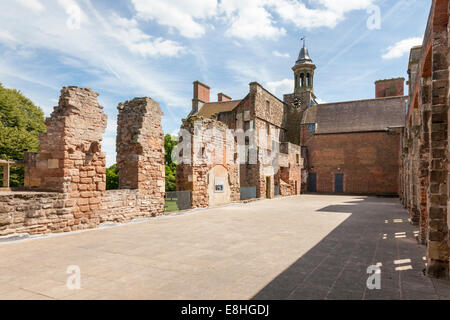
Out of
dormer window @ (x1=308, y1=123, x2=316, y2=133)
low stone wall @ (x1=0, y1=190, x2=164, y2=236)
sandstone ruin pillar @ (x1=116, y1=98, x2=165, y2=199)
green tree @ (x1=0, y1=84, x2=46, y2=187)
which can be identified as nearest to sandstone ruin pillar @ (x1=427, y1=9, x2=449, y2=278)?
low stone wall @ (x1=0, y1=190, x2=164, y2=236)

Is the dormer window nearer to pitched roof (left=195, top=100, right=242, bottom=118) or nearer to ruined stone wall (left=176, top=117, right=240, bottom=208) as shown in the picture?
pitched roof (left=195, top=100, right=242, bottom=118)

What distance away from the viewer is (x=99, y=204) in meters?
8.57

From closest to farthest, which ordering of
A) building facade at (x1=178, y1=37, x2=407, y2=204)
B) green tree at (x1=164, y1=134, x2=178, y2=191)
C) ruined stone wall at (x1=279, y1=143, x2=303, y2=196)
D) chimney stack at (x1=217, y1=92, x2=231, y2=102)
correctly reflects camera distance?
building facade at (x1=178, y1=37, x2=407, y2=204) → ruined stone wall at (x1=279, y1=143, x2=303, y2=196) → green tree at (x1=164, y1=134, x2=178, y2=191) → chimney stack at (x1=217, y1=92, x2=231, y2=102)

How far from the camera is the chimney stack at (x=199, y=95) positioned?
124 ft

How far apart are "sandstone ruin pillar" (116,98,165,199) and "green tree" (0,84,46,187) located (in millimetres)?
12824

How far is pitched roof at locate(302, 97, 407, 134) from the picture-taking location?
27.2m

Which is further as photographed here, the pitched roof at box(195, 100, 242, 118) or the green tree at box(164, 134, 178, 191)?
the pitched roof at box(195, 100, 242, 118)

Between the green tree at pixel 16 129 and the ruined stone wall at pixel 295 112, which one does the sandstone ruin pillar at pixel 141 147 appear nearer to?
the green tree at pixel 16 129

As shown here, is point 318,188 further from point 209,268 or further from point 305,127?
point 209,268

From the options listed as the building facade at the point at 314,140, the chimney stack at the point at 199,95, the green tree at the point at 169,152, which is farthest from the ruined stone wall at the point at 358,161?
the chimney stack at the point at 199,95

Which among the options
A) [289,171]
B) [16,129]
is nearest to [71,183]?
[16,129]

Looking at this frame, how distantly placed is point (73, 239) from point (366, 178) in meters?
25.9

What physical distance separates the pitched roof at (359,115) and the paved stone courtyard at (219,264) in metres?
21.8
